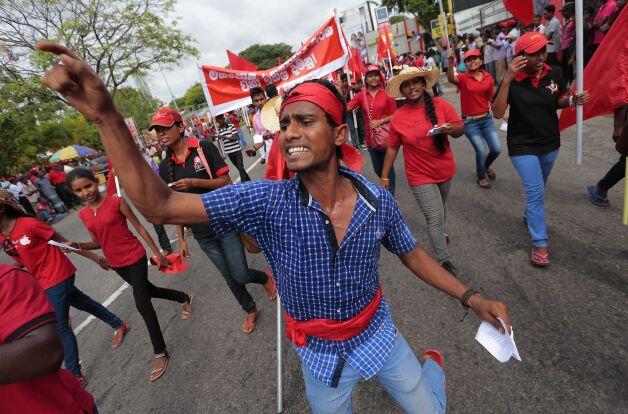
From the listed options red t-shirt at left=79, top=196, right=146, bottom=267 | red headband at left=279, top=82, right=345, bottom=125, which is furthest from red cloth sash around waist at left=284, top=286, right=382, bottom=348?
red t-shirt at left=79, top=196, right=146, bottom=267

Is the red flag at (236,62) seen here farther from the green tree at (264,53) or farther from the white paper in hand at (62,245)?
the green tree at (264,53)

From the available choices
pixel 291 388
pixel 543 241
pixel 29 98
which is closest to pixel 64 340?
pixel 291 388

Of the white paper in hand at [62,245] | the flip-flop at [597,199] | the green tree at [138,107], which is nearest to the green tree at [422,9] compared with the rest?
the green tree at [138,107]

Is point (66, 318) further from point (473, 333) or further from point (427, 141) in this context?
point (427, 141)

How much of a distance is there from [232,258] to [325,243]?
6.68 feet

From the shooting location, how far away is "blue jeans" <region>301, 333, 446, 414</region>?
1528 mm

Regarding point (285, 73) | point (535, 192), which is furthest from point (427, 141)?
point (285, 73)

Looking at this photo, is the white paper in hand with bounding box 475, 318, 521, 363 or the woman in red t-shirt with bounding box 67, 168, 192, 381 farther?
the woman in red t-shirt with bounding box 67, 168, 192, 381

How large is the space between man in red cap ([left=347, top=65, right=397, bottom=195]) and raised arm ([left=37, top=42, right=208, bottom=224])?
4.12 m

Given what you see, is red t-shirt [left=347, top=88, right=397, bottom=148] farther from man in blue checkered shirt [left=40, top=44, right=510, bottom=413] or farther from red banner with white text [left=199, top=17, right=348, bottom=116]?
man in blue checkered shirt [left=40, top=44, right=510, bottom=413]

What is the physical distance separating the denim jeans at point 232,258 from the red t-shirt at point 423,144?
6.04 feet

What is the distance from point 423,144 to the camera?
130 inches

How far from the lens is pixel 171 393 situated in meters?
2.88

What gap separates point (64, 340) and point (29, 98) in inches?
700
